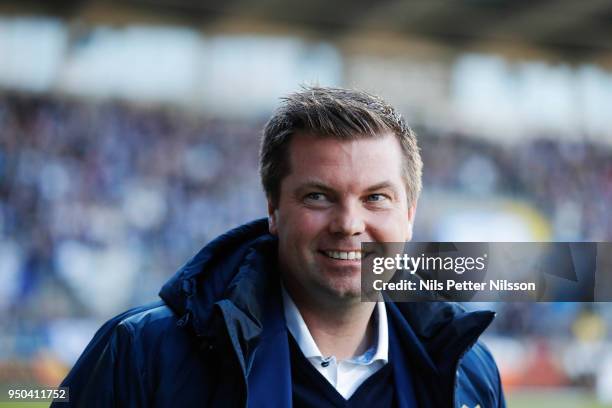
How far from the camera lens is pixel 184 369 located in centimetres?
166

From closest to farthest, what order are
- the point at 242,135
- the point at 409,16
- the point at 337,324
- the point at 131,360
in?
1. the point at 131,360
2. the point at 337,324
3. the point at 242,135
4. the point at 409,16

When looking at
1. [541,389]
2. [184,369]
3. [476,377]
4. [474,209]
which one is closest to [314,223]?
[184,369]

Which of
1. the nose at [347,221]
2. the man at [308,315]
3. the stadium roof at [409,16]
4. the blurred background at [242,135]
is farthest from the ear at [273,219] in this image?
the stadium roof at [409,16]

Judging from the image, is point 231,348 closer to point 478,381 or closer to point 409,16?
point 478,381

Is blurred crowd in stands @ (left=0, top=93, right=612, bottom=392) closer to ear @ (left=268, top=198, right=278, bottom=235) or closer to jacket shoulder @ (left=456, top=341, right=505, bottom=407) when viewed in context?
ear @ (left=268, top=198, right=278, bottom=235)

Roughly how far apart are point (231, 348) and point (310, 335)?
9.7 inches

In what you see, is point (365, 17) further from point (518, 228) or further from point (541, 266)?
point (541, 266)

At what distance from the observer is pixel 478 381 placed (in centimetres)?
192

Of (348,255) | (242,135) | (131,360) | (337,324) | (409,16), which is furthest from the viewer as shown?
(409,16)

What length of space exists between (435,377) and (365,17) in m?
16.5

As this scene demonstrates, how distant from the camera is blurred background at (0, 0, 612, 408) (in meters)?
12.6

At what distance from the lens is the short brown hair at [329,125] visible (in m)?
1.83

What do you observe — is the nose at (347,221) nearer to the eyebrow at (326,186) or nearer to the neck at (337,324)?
the eyebrow at (326,186)

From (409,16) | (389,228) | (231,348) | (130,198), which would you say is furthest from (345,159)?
(409,16)
